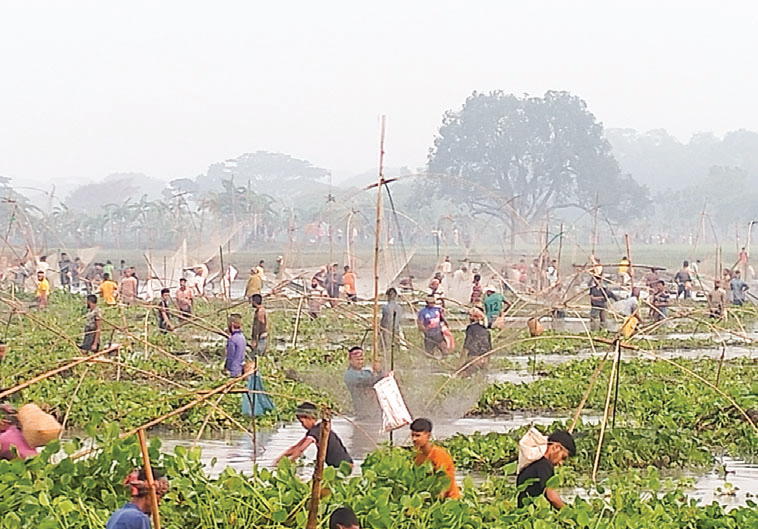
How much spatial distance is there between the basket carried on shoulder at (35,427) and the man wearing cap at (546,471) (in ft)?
9.52

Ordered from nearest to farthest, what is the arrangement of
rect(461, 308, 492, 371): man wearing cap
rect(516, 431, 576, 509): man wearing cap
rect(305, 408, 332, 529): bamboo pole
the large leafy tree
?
1. rect(305, 408, 332, 529): bamboo pole
2. rect(516, 431, 576, 509): man wearing cap
3. rect(461, 308, 492, 371): man wearing cap
4. the large leafy tree

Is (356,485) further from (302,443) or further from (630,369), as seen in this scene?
(630,369)

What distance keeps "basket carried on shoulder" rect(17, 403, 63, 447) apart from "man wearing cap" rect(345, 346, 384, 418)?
13.8ft

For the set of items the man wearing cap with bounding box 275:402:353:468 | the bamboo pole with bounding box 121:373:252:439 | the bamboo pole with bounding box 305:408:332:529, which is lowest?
the man wearing cap with bounding box 275:402:353:468

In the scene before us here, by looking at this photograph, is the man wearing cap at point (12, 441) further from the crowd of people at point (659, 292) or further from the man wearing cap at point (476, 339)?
the crowd of people at point (659, 292)

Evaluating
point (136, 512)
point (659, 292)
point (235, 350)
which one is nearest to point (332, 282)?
point (659, 292)

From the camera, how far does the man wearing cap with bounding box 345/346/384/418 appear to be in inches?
453

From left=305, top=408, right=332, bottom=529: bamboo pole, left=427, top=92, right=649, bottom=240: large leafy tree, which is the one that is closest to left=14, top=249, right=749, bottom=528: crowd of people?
left=305, top=408, right=332, bottom=529: bamboo pole

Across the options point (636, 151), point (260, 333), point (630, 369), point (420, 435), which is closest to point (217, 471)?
point (420, 435)

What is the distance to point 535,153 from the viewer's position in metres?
93.5

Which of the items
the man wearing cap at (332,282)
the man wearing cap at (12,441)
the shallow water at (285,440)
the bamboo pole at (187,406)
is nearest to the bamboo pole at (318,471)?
the bamboo pole at (187,406)

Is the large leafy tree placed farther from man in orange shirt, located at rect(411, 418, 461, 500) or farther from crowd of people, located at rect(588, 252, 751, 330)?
man in orange shirt, located at rect(411, 418, 461, 500)

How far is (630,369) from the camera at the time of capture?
1686cm

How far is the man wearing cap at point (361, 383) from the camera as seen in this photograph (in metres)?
11.5
